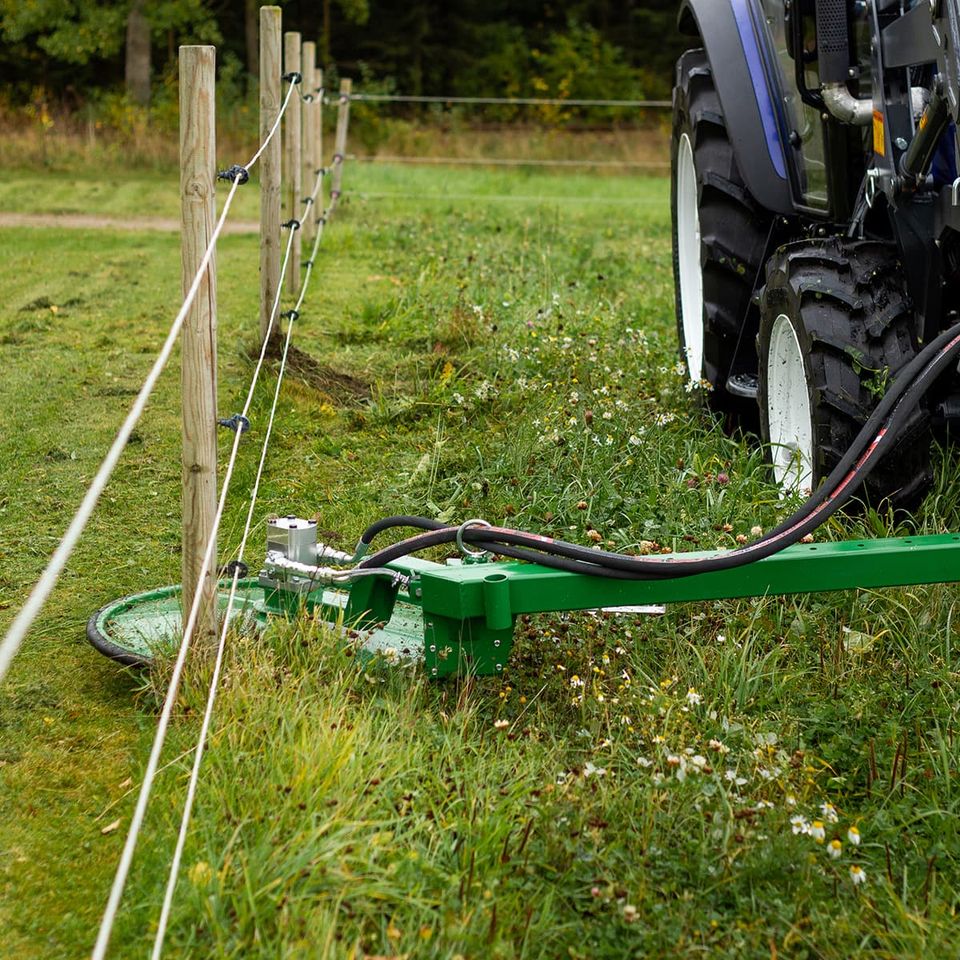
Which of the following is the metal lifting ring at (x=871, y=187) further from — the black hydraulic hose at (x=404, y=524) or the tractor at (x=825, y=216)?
the black hydraulic hose at (x=404, y=524)

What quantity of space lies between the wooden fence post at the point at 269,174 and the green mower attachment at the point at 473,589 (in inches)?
117

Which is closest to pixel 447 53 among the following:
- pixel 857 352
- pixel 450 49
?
pixel 450 49

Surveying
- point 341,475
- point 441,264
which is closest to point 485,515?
point 341,475

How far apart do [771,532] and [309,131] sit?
7892mm

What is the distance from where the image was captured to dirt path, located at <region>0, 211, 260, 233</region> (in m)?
12.6

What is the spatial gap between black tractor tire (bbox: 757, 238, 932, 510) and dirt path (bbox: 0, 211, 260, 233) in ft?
30.1

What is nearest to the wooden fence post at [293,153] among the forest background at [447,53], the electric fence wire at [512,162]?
the electric fence wire at [512,162]

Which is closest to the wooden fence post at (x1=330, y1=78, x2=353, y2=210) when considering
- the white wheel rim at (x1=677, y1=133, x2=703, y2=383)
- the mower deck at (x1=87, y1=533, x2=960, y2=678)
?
the white wheel rim at (x1=677, y1=133, x2=703, y2=383)

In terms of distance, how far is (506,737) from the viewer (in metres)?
3.14

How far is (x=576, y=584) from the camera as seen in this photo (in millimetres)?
3131

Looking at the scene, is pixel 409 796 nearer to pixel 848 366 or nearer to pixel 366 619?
pixel 366 619

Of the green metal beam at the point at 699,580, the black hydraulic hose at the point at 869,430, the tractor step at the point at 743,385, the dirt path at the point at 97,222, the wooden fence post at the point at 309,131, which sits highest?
the wooden fence post at the point at 309,131

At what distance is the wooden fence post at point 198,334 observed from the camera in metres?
3.16

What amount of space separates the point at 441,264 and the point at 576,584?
21.2 ft
